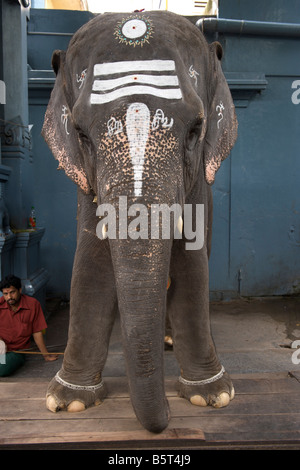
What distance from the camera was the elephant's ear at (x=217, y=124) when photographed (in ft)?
7.02

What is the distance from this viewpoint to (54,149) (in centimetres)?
220

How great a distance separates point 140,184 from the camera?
160cm

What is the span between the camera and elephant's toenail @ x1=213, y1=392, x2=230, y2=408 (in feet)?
7.52

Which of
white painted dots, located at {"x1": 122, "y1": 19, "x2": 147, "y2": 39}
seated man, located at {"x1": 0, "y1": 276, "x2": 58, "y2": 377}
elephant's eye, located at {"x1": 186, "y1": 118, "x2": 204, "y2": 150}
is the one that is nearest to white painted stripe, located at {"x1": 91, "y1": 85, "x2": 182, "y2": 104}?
elephant's eye, located at {"x1": 186, "y1": 118, "x2": 204, "y2": 150}

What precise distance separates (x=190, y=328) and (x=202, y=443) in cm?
56

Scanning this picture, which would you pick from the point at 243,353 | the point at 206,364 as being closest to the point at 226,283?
the point at 243,353

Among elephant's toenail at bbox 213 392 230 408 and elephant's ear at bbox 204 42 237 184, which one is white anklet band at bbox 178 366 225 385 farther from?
elephant's ear at bbox 204 42 237 184

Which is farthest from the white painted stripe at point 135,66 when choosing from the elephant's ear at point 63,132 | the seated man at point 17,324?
the seated man at point 17,324

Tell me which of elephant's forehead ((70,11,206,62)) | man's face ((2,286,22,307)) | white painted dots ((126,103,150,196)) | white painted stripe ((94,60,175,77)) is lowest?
man's face ((2,286,22,307))

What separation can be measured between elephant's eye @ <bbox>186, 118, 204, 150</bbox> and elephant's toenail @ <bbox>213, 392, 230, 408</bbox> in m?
1.30

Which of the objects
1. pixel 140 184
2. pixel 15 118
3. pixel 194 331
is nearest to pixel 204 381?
pixel 194 331

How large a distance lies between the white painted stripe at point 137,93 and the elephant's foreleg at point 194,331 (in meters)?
0.80

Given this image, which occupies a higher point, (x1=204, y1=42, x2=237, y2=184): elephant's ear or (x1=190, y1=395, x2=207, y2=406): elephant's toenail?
(x1=204, y1=42, x2=237, y2=184): elephant's ear

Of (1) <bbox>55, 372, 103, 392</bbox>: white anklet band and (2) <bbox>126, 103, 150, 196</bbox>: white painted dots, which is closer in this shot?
(2) <bbox>126, 103, 150, 196</bbox>: white painted dots
